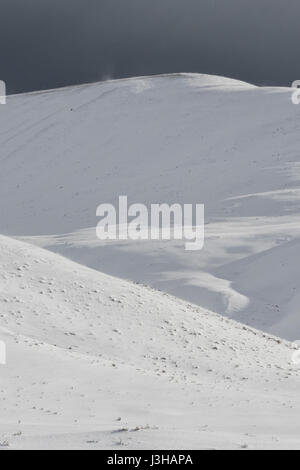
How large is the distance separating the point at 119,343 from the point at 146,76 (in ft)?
210

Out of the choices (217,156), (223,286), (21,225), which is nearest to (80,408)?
(223,286)

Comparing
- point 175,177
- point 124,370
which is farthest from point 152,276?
point 175,177

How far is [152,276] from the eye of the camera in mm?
32062

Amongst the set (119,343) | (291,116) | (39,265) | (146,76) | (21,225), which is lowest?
(119,343)

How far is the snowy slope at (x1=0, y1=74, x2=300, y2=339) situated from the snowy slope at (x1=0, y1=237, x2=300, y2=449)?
236 inches

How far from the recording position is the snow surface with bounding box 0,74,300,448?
47.2ft

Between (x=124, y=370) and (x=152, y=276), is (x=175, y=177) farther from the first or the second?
(x=124, y=370)

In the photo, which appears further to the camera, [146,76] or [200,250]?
[146,76]

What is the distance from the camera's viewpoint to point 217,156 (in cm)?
5453

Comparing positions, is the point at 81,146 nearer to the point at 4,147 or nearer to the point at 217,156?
the point at 4,147

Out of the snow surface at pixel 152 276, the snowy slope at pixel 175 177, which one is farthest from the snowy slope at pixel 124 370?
the snowy slope at pixel 175 177

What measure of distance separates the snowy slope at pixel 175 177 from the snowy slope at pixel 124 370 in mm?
5992

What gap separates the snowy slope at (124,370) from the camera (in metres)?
12.4

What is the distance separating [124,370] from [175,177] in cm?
3470
